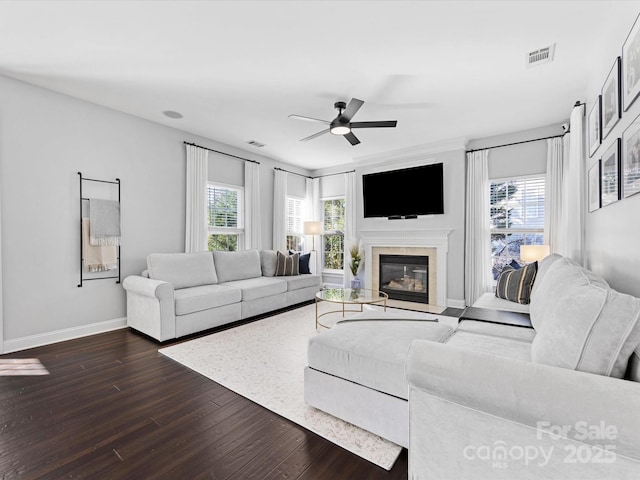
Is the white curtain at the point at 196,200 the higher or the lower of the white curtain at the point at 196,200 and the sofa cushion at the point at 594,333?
the higher

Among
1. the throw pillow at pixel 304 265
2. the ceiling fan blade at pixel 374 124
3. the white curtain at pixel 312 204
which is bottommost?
the throw pillow at pixel 304 265

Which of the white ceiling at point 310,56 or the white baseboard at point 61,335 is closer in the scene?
the white ceiling at point 310,56

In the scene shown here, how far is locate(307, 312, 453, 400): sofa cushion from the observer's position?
1.64 meters

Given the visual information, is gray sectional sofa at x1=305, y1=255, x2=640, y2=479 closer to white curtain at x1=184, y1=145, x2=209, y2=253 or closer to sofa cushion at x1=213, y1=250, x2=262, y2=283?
sofa cushion at x1=213, y1=250, x2=262, y2=283

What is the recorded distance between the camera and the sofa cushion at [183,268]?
3793mm

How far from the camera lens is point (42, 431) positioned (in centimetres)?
180

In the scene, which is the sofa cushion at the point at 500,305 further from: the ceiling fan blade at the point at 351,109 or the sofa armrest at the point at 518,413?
the ceiling fan blade at the point at 351,109

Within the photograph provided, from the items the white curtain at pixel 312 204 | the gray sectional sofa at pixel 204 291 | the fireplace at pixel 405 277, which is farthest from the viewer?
the white curtain at pixel 312 204

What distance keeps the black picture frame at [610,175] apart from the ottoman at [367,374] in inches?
55.2

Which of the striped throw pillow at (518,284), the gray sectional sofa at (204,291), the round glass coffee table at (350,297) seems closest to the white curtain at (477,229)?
the striped throw pillow at (518,284)

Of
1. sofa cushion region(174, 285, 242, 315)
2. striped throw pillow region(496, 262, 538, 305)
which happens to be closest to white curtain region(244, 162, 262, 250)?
sofa cushion region(174, 285, 242, 315)

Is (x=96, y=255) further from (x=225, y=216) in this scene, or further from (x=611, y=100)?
(x=611, y=100)

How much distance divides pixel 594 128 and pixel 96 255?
17.2 ft

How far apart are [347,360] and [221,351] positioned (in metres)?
1.73
